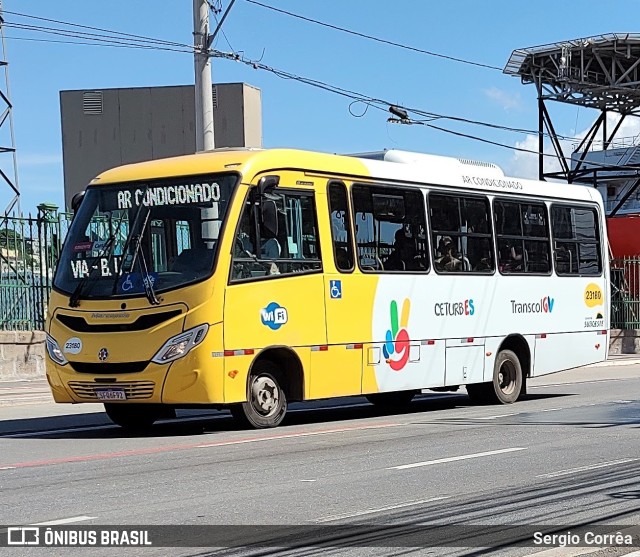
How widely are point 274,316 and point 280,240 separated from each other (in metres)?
0.93

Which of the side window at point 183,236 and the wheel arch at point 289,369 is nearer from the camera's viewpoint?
the side window at point 183,236

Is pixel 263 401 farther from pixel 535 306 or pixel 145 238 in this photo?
pixel 535 306

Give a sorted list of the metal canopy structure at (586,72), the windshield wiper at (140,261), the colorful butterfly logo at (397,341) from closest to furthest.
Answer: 1. the windshield wiper at (140,261)
2. the colorful butterfly logo at (397,341)
3. the metal canopy structure at (586,72)

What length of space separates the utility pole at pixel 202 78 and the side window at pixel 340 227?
6.33m

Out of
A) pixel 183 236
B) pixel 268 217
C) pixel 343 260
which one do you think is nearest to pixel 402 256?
pixel 343 260

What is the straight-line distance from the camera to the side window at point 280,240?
44.6 ft

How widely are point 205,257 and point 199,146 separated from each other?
27.6 ft

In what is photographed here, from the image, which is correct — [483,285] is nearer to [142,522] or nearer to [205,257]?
[205,257]

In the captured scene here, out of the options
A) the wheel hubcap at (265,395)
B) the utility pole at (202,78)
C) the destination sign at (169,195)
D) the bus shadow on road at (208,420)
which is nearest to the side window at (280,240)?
the destination sign at (169,195)

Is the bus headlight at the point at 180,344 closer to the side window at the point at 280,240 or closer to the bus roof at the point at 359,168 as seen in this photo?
the side window at the point at 280,240

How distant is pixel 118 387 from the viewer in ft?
44.0

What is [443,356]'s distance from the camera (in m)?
16.8

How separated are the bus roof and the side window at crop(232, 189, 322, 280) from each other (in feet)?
1.29

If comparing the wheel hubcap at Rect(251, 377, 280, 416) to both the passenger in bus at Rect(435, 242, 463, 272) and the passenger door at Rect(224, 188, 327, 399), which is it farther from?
the passenger in bus at Rect(435, 242, 463, 272)
